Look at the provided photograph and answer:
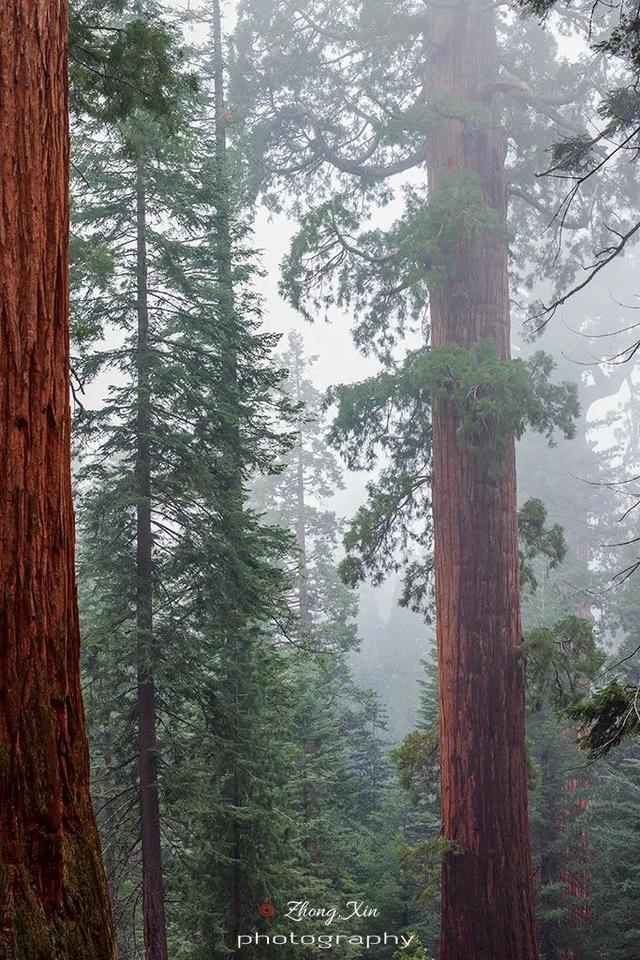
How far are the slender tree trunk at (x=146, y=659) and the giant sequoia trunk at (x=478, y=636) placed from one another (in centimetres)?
→ 285

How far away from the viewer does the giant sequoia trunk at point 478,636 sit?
6.91m

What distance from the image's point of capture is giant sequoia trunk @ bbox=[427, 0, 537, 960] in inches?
272

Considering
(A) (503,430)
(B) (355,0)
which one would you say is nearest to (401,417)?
(A) (503,430)

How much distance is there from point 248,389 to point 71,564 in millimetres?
8168

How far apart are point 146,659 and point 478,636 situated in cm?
323

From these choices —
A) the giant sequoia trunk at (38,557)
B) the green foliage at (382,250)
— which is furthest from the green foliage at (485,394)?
the giant sequoia trunk at (38,557)

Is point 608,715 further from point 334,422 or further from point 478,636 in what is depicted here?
point 334,422

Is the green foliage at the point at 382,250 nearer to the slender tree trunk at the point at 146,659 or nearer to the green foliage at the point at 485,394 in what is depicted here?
the green foliage at the point at 485,394

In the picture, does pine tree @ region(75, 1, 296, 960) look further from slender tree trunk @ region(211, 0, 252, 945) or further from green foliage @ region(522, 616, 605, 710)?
green foliage @ region(522, 616, 605, 710)

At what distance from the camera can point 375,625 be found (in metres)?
55.4

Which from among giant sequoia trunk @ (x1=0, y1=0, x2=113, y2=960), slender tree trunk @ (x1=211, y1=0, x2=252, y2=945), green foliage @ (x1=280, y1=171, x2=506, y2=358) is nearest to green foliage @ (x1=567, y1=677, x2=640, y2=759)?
giant sequoia trunk @ (x1=0, y1=0, x2=113, y2=960)

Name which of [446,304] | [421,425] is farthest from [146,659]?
[446,304]

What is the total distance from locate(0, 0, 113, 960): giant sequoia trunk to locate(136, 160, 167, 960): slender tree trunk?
5.83 metres

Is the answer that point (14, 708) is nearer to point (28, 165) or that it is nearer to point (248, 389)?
point (28, 165)
